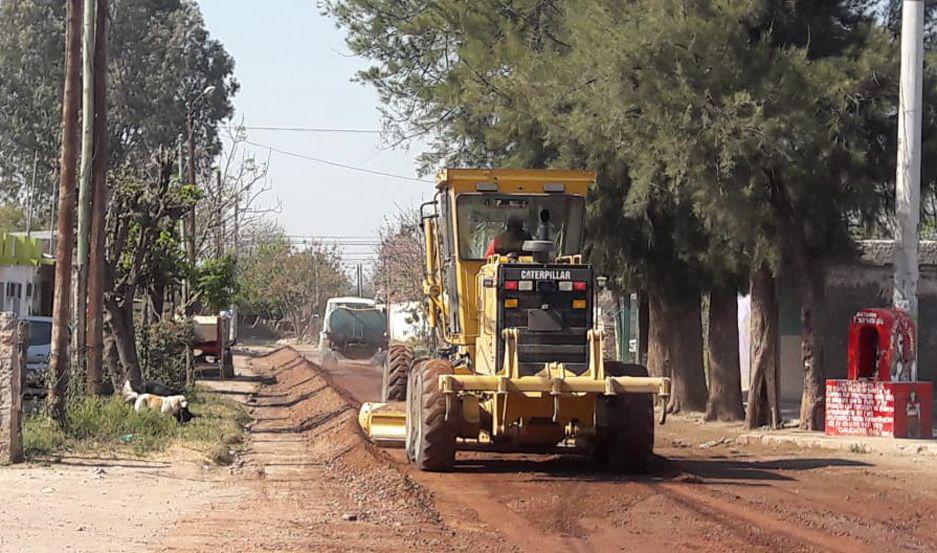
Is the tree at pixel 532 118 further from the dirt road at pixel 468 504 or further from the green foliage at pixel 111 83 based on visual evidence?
the green foliage at pixel 111 83

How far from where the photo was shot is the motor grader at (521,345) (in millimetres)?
16328

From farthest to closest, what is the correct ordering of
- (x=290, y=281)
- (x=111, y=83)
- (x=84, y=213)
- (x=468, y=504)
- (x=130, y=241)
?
1. (x=290, y=281)
2. (x=111, y=83)
3. (x=130, y=241)
4. (x=84, y=213)
5. (x=468, y=504)

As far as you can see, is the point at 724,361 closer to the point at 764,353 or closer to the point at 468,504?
the point at 764,353

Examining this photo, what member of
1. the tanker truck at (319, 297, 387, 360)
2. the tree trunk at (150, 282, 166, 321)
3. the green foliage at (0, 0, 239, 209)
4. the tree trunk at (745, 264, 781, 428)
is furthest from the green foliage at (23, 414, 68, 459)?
the green foliage at (0, 0, 239, 209)

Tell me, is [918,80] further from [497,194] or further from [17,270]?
[17,270]

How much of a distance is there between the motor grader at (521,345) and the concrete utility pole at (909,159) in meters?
5.95

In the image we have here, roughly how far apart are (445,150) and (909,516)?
64.3 feet

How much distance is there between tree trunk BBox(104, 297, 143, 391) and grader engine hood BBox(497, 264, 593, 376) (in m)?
11.5

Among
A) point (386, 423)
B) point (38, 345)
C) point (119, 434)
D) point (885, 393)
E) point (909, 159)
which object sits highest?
point (909, 159)

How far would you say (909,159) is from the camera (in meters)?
21.3

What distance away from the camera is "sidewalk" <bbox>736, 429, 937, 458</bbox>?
19984 mm

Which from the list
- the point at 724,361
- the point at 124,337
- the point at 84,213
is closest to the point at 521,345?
the point at 84,213

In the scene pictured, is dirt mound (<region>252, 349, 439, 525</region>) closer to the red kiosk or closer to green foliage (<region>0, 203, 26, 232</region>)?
the red kiosk

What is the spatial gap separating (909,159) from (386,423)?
8909 millimetres
